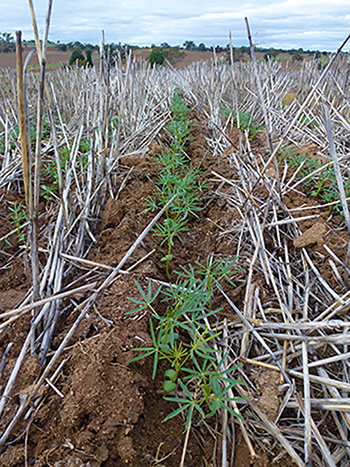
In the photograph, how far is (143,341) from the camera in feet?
4.09

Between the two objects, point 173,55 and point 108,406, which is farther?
point 173,55

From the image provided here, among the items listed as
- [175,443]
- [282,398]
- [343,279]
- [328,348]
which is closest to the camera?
[175,443]

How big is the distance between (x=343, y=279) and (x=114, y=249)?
1.11 metres

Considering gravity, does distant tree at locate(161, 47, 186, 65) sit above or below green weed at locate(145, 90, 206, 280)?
above

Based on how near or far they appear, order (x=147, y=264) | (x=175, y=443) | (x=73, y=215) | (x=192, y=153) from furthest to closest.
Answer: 1. (x=192, y=153)
2. (x=73, y=215)
3. (x=147, y=264)
4. (x=175, y=443)

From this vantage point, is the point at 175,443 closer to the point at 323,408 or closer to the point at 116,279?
the point at 323,408

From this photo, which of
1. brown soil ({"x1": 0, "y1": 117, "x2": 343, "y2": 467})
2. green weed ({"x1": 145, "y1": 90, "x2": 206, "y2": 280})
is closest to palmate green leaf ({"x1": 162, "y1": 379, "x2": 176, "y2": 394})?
brown soil ({"x1": 0, "y1": 117, "x2": 343, "y2": 467})

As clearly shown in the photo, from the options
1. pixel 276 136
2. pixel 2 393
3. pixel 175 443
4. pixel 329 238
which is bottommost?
pixel 175 443

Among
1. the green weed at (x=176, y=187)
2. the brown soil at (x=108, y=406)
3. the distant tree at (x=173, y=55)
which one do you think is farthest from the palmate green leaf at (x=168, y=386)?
the distant tree at (x=173, y=55)

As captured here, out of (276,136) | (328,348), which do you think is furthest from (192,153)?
(328,348)

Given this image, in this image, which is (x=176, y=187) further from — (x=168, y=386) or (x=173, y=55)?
(x=173, y=55)

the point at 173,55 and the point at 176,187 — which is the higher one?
the point at 173,55

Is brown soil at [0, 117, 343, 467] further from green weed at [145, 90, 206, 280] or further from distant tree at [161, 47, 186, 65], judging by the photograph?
distant tree at [161, 47, 186, 65]

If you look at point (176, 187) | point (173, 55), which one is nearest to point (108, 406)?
point (176, 187)
